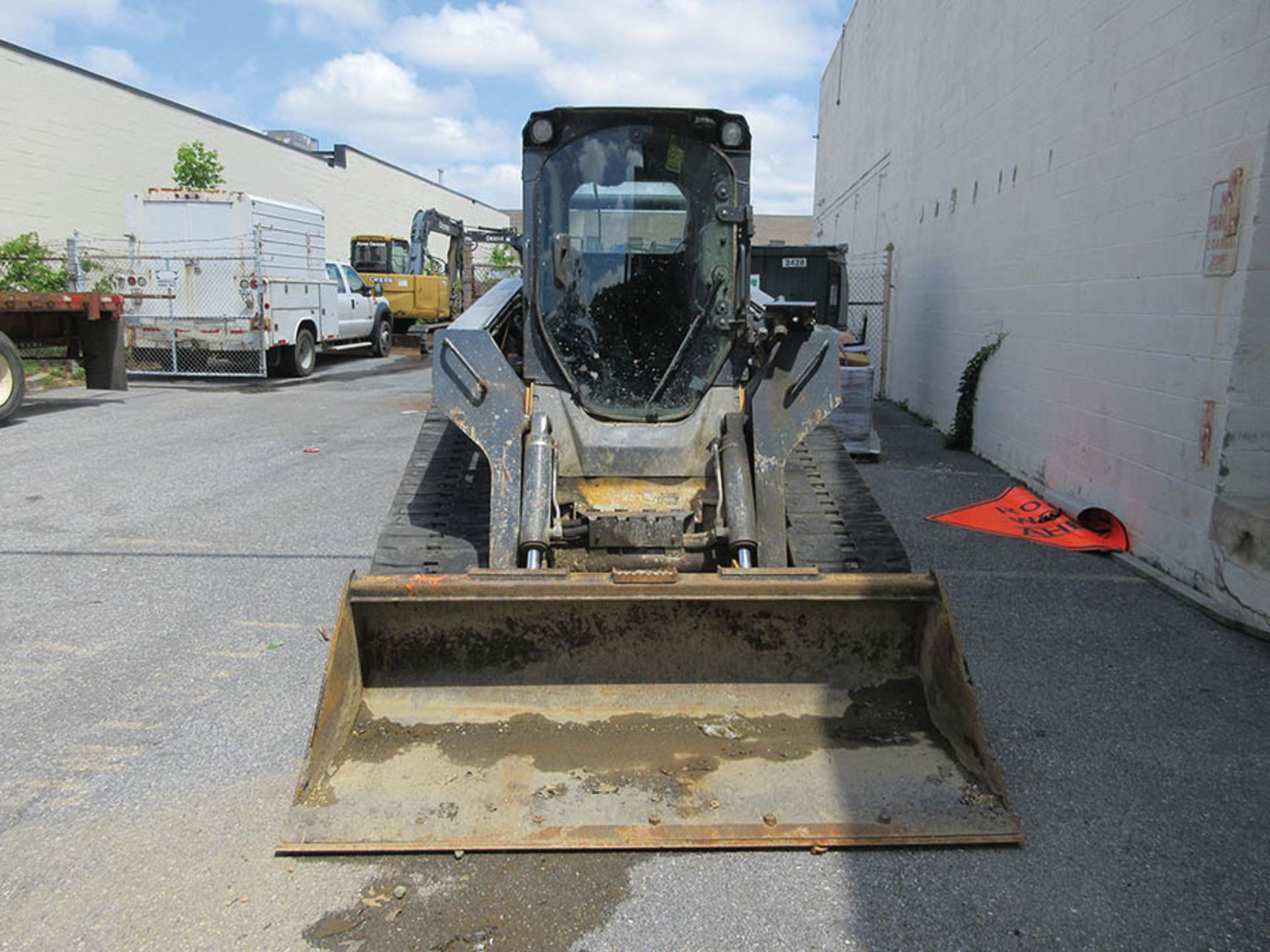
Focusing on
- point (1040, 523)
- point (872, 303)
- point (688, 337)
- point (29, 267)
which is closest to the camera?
point (688, 337)

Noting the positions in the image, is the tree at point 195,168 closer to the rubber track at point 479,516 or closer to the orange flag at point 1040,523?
the rubber track at point 479,516

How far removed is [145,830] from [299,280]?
1580cm

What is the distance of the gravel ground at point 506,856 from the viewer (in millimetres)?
2746

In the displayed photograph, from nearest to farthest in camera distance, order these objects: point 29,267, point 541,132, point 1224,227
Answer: point 541,132
point 1224,227
point 29,267

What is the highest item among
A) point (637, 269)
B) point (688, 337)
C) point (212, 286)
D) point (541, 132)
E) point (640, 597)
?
point (541, 132)

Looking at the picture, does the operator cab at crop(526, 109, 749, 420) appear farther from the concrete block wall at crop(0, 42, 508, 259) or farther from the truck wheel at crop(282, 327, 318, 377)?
the concrete block wall at crop(0, 42, 508, 259)

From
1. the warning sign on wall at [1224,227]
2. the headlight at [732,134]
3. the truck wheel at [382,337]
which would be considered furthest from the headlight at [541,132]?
the truck wheel at [382,337]

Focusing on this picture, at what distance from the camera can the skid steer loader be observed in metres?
3.19

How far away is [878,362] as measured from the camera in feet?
54.3

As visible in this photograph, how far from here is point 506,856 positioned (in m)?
3.03

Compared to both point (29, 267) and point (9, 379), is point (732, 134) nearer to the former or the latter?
point (9, 379)

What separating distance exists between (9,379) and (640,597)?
10689 millimetres

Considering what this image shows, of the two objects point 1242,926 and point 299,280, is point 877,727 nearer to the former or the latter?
point 1242,926

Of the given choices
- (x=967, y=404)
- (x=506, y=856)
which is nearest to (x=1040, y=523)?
(x=967, y=404)
